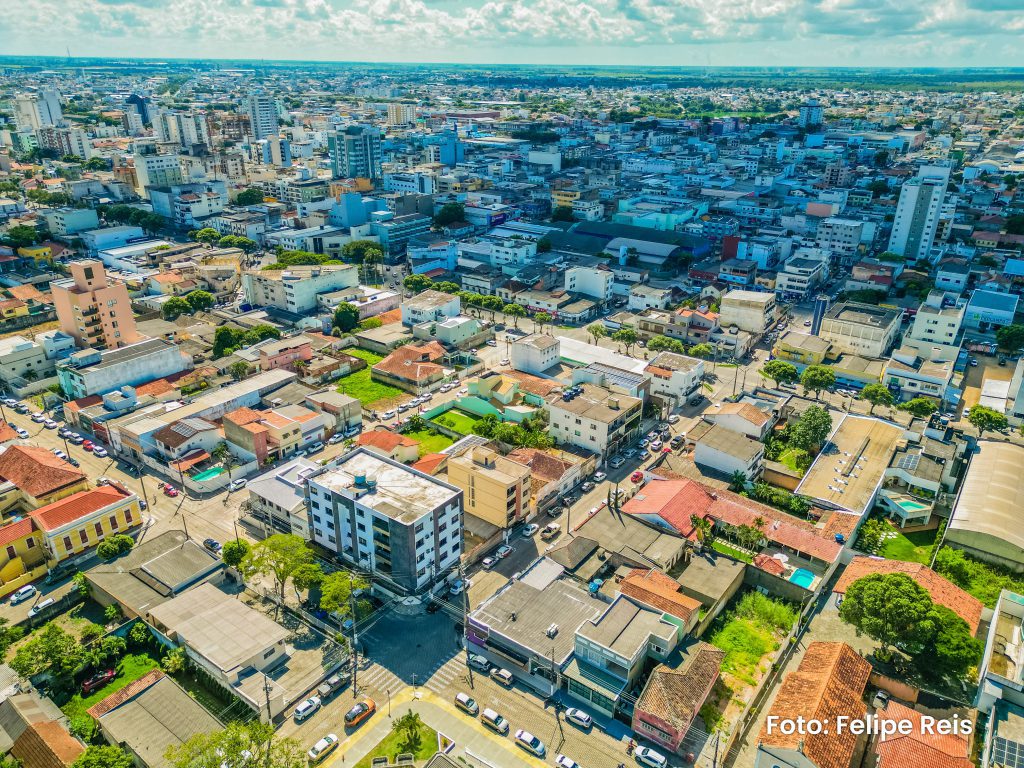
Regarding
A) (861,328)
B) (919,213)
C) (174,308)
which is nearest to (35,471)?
(174,308)

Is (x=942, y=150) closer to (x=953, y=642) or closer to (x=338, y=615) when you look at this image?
(x=953, y=642)

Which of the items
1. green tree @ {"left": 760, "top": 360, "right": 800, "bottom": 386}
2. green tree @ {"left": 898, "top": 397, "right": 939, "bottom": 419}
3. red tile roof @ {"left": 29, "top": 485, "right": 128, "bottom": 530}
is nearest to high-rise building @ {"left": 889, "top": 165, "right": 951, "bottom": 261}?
green tree @ {"left": 760, "top": 360, "right": 800, "bottom": 386}

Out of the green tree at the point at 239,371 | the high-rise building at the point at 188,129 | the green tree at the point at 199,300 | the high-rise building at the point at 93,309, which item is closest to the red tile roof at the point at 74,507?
the green tree at the point at 239,371

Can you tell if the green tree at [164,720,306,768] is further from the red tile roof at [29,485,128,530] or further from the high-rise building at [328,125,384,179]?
the high-rise building at [328,125,384,179]

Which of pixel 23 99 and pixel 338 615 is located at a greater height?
pixel 23 99

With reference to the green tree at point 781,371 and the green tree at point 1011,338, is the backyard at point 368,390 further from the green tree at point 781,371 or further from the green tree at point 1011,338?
the green tree at point 1011,338

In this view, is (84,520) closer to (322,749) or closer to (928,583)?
(322,749)

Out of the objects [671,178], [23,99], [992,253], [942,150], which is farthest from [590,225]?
[23,99]
